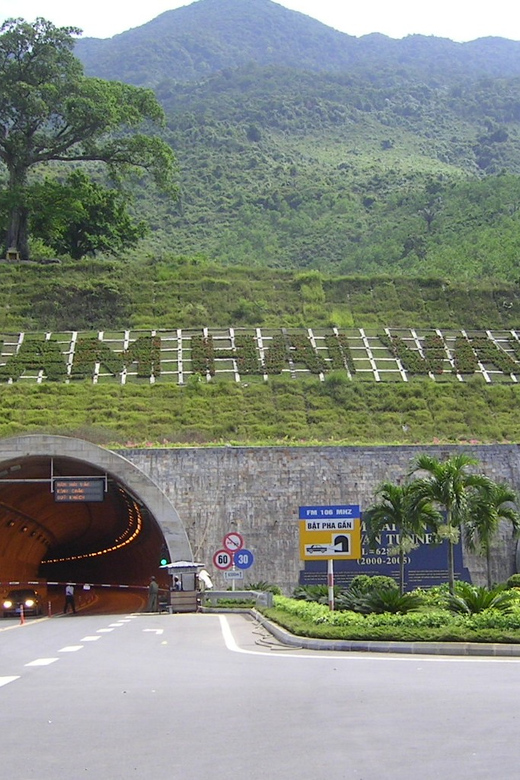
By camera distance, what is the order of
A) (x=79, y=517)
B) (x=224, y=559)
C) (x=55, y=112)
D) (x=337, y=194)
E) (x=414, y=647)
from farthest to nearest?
(x=337, y=194)
(x=55, y=112)
(x=79, y=517)
(x=224, y=559)
(x=414, y=647)

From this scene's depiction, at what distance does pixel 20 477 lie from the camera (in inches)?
1597

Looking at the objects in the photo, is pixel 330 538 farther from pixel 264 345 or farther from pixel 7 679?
pixel 264 345

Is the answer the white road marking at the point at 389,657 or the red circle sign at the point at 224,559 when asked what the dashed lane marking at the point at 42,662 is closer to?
the white road marking at the point at 389,657

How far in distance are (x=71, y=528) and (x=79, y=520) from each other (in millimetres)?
2170

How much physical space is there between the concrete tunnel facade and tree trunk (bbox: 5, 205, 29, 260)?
1822 cm

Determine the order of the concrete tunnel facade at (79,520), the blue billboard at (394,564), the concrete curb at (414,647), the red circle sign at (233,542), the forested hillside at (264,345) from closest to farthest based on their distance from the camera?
the concrete curb at (414,647) < the red circle sign at (233,542) < the blue billboard at (394,564) < the concrete tunnel facade at (79,520) < the forested hillside at (264,345)

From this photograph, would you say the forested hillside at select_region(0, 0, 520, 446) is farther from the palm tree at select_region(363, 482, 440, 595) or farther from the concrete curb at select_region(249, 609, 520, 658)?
the concrete curb at select_region(249, 609, 520, 658)

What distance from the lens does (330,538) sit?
25500 mm

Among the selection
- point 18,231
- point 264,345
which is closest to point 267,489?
point 264,345

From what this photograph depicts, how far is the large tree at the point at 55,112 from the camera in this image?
2687 inches

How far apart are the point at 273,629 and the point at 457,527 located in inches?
386

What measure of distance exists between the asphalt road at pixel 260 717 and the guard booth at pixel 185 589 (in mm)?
17528

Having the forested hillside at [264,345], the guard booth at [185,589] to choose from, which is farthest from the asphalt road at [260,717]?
the forested hillside at [264,345]

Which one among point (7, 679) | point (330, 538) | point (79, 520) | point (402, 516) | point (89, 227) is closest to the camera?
point (7, 679)
